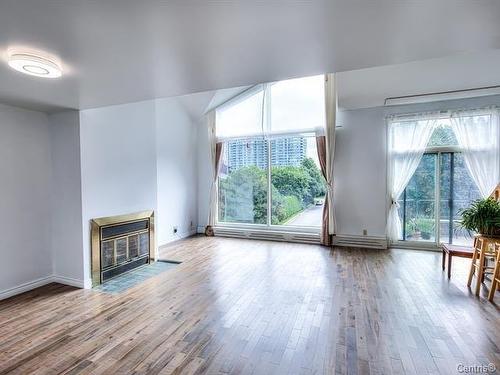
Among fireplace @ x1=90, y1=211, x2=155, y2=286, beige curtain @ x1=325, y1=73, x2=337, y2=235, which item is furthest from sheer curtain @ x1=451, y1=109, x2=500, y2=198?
fireplace @ x1=90, y1=211, x2=155, y2=286

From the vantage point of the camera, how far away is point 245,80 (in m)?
2.52

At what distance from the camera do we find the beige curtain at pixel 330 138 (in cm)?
555

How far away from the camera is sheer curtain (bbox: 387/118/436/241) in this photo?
204 inches

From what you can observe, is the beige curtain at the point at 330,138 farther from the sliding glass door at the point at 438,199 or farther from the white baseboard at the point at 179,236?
the white baseboard at the point at 179,236

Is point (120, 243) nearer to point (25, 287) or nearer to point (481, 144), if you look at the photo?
point (25, 287)

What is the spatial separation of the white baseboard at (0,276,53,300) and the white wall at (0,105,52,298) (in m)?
0.01

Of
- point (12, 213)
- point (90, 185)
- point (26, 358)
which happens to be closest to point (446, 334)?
point (26, 358)

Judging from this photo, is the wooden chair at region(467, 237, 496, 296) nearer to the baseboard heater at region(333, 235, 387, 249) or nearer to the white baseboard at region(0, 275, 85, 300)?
the baseboard heater at region(333, 235, 387, 249)

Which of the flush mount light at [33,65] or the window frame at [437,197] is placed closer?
the flush mount light at [33,65]

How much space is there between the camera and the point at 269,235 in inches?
245

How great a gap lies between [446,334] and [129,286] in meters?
3.54

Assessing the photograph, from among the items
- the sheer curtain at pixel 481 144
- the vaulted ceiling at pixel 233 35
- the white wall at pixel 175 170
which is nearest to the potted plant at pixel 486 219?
the sheer curtain at pixel 481 144

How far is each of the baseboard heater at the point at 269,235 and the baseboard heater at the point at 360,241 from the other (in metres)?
0.44

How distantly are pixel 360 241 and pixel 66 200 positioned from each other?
516 cm
